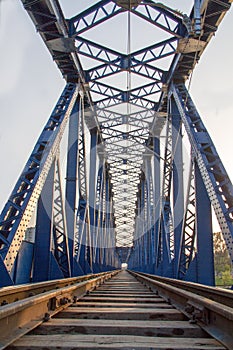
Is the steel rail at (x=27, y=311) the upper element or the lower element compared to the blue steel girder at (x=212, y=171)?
lower

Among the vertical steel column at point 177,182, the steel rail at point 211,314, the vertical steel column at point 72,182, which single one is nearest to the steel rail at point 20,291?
the steel rail at point 211,314

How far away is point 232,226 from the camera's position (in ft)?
18.6

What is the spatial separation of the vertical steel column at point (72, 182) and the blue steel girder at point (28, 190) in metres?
2.27

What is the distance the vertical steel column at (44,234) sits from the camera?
24.4 ft

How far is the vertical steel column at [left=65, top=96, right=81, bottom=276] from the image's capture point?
33.3ft

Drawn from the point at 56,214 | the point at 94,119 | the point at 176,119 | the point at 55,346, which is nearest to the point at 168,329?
the point at 55,346

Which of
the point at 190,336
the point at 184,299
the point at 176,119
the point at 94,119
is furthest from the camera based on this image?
the point at 94,119

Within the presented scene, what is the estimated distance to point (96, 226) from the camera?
61.0ft

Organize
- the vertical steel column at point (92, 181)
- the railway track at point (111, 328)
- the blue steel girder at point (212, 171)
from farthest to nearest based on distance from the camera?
the vertical steel column at point (92, 181)
the blue steel girder at point (212, 171)
the railway track at point (111, 328)

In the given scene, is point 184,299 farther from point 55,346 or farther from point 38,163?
point 38,163

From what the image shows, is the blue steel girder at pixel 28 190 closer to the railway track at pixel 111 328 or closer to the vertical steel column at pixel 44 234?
the vertical steel column at pixel 44 234

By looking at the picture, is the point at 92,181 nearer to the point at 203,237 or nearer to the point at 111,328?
the point at 203,237

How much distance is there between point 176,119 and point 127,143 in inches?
421

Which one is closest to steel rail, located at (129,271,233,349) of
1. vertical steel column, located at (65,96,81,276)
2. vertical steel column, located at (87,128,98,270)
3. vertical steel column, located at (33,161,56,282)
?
vertical steel column, located at (33,161,56,282)
